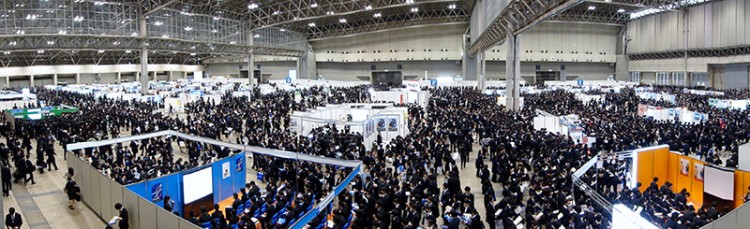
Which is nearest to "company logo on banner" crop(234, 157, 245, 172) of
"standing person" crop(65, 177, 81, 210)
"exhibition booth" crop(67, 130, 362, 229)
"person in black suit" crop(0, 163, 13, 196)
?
"exhibition booth" crop(67, 130, 362, 229)

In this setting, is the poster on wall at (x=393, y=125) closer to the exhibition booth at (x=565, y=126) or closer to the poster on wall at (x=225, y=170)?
the exhibition booth at (x=565, y=126)

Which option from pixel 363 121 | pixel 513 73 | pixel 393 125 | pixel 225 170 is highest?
pixel 513 73

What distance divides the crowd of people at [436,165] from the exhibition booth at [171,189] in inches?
19.4

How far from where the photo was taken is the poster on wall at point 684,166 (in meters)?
14.5

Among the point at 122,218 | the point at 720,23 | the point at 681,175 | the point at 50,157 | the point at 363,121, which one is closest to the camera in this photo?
the point at 122,218

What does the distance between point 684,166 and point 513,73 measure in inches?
676

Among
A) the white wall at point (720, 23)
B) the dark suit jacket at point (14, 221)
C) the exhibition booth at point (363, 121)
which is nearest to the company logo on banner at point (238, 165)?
the dark suit jacket at point (14, 221)

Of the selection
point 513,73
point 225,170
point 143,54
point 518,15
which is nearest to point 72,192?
point 225,170

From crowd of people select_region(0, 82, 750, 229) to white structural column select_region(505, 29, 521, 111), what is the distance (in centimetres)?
275

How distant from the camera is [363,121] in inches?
780

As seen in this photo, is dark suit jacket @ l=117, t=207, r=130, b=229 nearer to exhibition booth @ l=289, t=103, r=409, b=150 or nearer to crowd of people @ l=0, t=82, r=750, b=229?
crowd of people @ l=0, t=82, r=750, b=229

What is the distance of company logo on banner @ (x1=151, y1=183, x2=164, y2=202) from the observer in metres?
11.7

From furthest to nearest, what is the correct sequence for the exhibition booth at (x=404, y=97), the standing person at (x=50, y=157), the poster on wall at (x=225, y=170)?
the exhibition booth at (x=404, y=97) → the standing person at (x=50, y=157) → the poster on wall at (x=225, y=170)

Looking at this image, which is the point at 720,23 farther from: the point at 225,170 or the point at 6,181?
the point at 6,181
